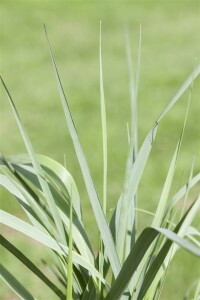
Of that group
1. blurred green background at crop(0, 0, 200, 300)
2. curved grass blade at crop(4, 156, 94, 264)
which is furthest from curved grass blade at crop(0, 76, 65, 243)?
blurred green background at crop(0, 0, 200, 300)

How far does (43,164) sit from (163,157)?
6.76ft

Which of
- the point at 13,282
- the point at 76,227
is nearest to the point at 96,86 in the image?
the point at 76,227

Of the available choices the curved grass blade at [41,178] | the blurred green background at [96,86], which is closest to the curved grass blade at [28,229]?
the curved grass blade at [41,178]

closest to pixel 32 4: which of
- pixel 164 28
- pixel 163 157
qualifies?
pixel 164 28

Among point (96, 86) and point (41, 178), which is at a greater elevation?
point (96, 86)

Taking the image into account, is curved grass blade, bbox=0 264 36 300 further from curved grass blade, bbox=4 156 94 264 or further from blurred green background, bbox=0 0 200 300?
blurred green background, bbox=0 0 200 300

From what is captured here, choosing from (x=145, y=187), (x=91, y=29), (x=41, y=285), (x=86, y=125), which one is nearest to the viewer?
(x=41, y=285)

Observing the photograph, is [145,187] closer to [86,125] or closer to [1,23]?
[86,125]

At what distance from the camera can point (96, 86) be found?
13.4 feet

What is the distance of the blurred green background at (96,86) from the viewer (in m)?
2.82

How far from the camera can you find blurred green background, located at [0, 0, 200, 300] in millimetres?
2824

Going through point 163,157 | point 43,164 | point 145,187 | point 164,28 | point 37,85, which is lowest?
point 43,164

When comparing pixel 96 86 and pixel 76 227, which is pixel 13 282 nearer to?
pixel 76 227

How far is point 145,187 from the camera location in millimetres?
2928
